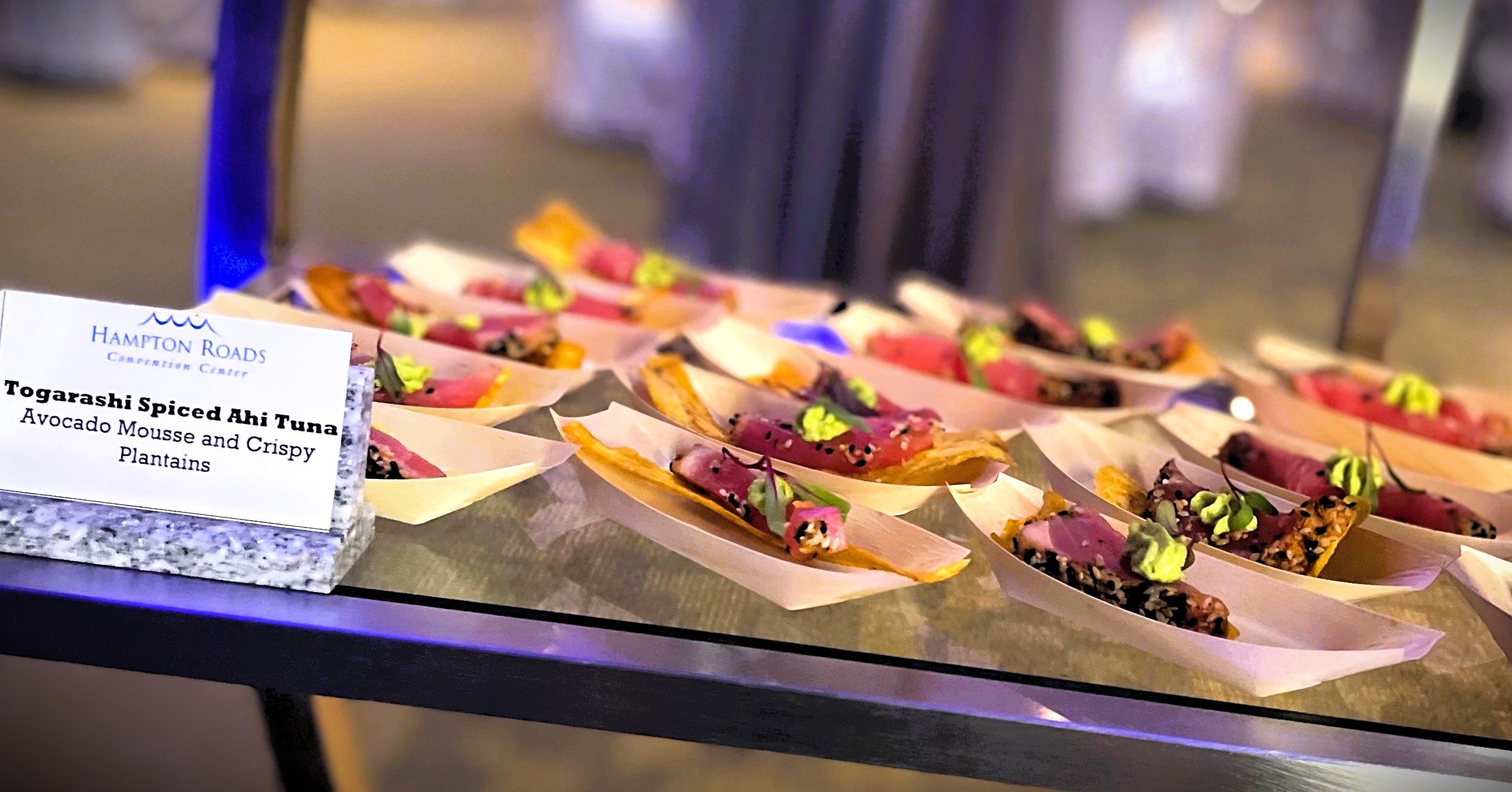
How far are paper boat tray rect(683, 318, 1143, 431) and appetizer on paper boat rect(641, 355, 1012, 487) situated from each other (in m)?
0.10

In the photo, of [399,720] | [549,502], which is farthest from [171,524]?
[399,720]

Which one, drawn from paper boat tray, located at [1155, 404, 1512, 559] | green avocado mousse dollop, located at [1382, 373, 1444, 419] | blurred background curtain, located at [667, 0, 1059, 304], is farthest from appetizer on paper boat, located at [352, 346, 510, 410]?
blurred background curtain, located at [667, 0, 1059, 304]

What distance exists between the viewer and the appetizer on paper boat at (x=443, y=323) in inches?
36.7

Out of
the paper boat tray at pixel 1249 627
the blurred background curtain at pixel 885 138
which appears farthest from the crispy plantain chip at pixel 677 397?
the blurred background curtain at pixel 885 138

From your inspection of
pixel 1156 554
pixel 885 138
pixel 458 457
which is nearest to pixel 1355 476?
pixel 1156 554

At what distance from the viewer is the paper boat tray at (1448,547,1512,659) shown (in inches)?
25.9

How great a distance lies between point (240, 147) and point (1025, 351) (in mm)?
794

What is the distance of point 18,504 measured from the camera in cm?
60

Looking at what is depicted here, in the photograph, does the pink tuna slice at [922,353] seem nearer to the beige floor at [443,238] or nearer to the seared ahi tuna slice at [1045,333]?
the seared ahi tuna slice at [1045,333]

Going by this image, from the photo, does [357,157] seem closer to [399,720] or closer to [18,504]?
[399,720]

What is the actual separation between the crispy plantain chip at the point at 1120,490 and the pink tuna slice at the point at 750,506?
21 centimetres

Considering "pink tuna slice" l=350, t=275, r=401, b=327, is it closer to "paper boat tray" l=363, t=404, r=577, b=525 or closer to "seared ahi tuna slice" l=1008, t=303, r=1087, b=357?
"paper boat tray" l=363, t=404, r=577, b=525

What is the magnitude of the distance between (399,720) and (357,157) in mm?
3534

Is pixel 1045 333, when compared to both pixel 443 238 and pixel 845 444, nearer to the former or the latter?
pixel 845 444
